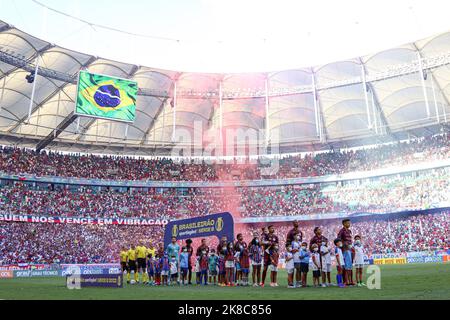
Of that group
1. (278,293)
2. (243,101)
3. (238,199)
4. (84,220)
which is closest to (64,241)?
(84,220)

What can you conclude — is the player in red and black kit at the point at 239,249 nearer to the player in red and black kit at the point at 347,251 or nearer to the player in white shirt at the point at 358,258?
the player in red and black kit at the point at 347,251

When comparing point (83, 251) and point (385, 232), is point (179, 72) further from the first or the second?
point (385, 232)

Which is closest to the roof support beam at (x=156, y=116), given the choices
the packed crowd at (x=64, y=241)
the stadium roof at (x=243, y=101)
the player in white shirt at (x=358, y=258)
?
the stadium roof at (x=243, y=101)

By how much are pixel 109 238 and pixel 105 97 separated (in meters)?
17.2

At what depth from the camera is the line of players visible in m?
13.4

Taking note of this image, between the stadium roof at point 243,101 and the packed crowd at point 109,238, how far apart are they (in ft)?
33.7

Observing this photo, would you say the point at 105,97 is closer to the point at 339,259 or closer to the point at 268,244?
the point at 268,244

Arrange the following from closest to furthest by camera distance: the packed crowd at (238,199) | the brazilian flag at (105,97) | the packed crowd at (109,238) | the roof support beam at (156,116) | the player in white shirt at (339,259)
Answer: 1. the player in white shirt at (339,259)
2. the brazilian flag at (105,97)
3. the packed crowd at (109,238)
4. the packed crowd at (238,199)
5. the roof support beam at (156,116)

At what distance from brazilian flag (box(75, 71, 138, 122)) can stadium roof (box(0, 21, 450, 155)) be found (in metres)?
6.38

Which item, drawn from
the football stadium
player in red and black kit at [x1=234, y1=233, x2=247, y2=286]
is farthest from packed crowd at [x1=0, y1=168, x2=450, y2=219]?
player in red and black kit at [x1=234, y1=233, x2=247, y2=286]

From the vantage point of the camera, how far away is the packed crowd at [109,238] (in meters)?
39.0

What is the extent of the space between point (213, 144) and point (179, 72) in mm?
12153

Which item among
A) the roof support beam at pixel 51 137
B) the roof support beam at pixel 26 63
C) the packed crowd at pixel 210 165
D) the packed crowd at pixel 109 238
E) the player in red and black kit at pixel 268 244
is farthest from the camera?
the packed crowd at pixel 210 165

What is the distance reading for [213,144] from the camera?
55.8 meters
